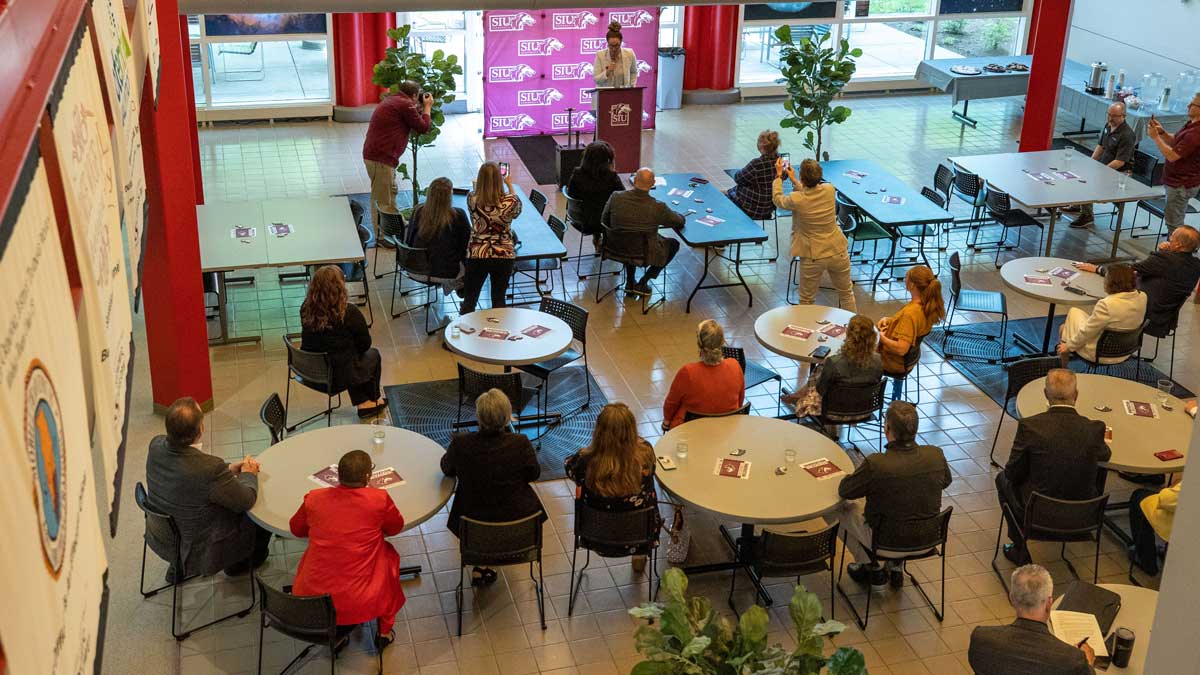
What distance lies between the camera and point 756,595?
22.2 feet

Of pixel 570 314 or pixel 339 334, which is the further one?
pixel 570 314

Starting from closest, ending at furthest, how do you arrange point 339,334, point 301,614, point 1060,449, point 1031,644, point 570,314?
point 1031,644 < point 301,614 < point 1060,449 < point 339,334 < point 570,314

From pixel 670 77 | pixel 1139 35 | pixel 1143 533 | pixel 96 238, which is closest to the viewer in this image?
pixel 96 238

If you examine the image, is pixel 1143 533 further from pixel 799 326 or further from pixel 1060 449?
pixel 799 326

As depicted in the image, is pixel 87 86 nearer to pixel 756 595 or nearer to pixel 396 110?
pixel 756 595

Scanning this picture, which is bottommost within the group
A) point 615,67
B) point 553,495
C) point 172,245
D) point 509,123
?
point 553,495

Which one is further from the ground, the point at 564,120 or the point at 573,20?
the point at 573,20

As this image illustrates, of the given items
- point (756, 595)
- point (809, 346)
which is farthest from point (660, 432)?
point (756, 595)

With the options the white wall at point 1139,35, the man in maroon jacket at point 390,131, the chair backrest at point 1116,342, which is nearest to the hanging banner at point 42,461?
the chair backrest at point 1116,342

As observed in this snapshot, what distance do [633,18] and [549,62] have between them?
3.89 feet

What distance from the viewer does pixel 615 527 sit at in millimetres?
6336

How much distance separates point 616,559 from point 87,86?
4446 mm

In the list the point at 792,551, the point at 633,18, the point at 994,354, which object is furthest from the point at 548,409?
the point at 633,18

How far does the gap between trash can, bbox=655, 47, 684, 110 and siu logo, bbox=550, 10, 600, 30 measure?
1.59 meters
